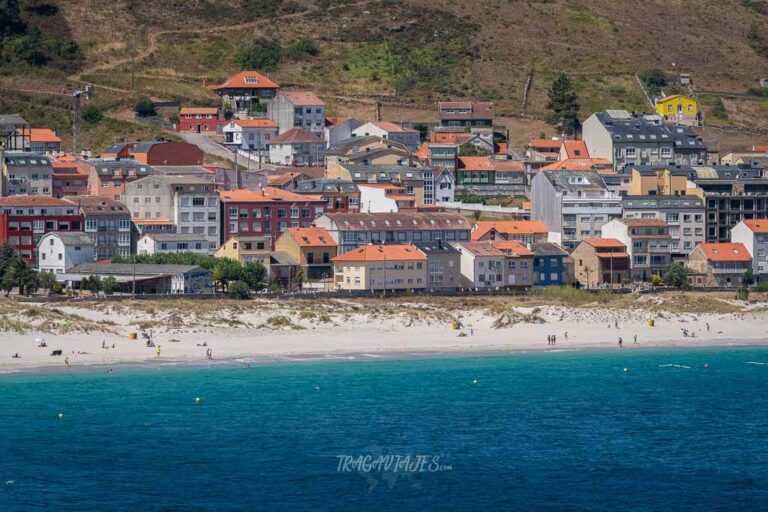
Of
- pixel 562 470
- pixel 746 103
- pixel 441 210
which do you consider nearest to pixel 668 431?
pixel 562 470

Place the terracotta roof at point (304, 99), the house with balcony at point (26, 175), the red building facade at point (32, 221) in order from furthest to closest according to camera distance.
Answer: the terracotta roof at point (304, 99), the house with balcony at point (26, 175), the red building facade at point (32, 221)

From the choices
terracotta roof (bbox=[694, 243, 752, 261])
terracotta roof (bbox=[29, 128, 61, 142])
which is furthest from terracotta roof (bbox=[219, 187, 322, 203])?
terracotta roof (bbox=[694, 243, 752, 261])

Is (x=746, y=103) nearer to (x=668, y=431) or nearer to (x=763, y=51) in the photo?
(x=763, y=51)

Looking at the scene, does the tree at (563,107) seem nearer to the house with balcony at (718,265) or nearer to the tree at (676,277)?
the house with balcony at (718,265)

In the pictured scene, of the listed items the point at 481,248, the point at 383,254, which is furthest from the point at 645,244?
the point at 383,254

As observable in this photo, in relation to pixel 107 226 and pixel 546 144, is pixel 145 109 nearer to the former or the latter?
pixel 546 144

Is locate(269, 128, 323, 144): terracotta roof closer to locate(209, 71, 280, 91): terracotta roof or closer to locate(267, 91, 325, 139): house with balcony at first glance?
locate(267, 91, 325, 139): house with balcony

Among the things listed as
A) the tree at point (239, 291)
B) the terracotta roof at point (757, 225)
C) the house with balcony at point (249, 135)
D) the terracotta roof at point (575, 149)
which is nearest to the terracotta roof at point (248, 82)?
the house with balcony at point (249, 135)

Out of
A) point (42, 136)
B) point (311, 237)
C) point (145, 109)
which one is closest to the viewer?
point (311, 237)
